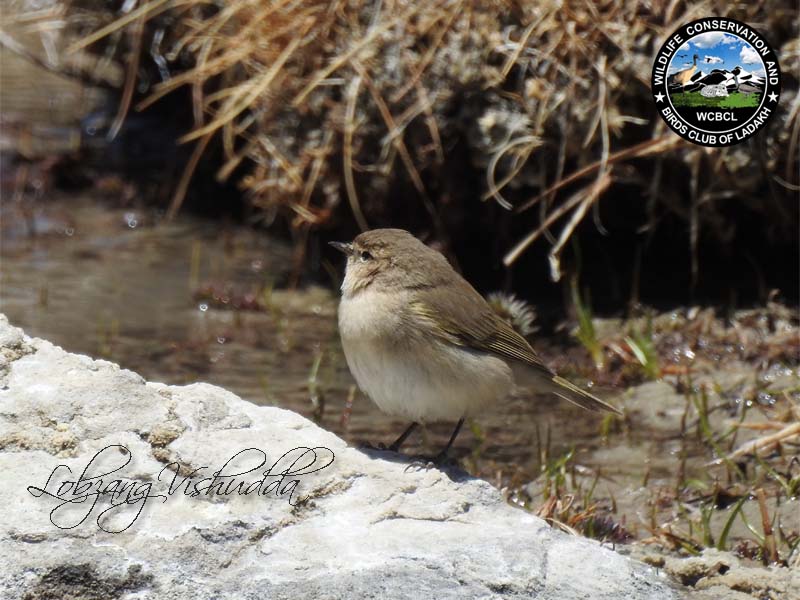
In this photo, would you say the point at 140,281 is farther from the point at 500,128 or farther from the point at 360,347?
the point at 360,347

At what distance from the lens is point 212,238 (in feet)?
35.3

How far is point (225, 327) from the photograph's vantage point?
8.85 m

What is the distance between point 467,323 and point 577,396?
0.82 metres

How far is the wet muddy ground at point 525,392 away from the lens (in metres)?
6.20

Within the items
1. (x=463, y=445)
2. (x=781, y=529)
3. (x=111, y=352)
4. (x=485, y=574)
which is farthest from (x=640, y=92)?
(x=485, y=574)

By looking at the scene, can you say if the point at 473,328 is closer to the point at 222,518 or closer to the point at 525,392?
the point at 222,518

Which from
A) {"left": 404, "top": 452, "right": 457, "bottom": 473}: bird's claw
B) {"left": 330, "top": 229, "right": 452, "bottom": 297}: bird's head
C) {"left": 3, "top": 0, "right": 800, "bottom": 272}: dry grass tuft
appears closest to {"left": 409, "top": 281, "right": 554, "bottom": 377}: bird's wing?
{"left": 330, "top": 229, "right": 452, "bottom": 297}: bird's head

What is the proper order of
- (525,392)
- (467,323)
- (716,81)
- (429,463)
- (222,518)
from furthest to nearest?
(525,392) < (716,81) < (467,323) < (429,463) < (222,518)

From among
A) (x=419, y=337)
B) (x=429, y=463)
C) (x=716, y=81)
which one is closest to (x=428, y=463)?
(x=429, y=463)

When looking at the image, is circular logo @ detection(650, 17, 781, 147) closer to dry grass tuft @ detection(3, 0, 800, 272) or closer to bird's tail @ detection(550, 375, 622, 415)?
dry grass tuft @ detection(3, 0, 800, 272)

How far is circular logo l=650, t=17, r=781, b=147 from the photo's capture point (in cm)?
723
